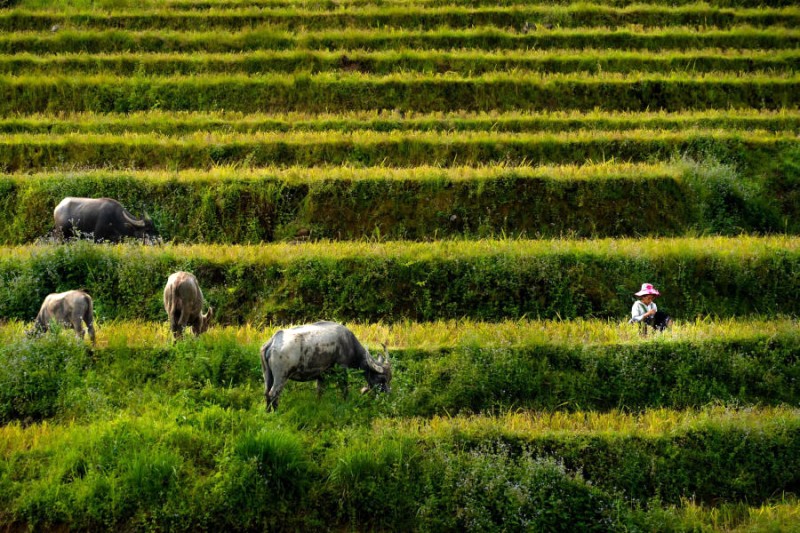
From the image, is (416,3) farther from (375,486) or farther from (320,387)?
(375,486)

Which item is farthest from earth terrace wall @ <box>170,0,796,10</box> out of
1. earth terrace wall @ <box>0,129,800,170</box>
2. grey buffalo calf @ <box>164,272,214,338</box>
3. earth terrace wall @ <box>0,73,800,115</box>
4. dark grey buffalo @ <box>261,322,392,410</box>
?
dark grey buffalo @ <box>261,322,392,410</box>

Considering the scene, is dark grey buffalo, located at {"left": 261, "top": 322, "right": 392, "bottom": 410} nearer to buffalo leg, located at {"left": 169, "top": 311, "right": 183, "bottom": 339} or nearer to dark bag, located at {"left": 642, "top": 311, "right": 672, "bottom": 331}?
buffalo leg, located at {"left": 169, "top": 311, "right": 183, "bottom": 339}

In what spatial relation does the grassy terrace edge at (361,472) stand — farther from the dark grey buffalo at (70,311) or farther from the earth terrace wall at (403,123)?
the earth terrace wall at (403,123)

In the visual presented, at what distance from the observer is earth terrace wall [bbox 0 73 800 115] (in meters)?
18.3

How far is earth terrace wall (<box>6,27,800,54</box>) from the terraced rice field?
0.09m

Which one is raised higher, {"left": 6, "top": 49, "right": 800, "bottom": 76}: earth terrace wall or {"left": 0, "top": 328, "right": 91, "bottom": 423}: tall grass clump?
{"left": 6, "top": 49, "right": 800, "bottom": 76}: earth terrace wall

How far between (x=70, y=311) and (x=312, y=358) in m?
3.03

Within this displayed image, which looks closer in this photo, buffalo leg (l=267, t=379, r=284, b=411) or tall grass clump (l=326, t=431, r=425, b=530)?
tall grass clump (l=326, t=431, r=425, b=530)

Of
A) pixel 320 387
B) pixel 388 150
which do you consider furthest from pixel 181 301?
pixel 388 150

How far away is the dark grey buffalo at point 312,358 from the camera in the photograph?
8031mm

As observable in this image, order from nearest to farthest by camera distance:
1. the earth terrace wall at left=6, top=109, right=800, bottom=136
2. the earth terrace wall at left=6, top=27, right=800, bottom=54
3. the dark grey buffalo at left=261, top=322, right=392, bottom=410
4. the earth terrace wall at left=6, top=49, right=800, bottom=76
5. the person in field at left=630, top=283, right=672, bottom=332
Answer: the dark grey buffalo at left=261, top=322, right=392, bottom=410 → the person in field at left=630, top=283, right=672, bottom=332 → the earth terrace wall at left=6, top=109, right=800, bottom=136 → the earth terrace wall at left=6, top=49, right=800, bottom=76 → the earth terrace wall at left=6, top=27, right=800, bottom=54

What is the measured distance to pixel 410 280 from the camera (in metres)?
11.4

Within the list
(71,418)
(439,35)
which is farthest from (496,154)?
(71,418)

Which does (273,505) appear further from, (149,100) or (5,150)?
(149,100)
